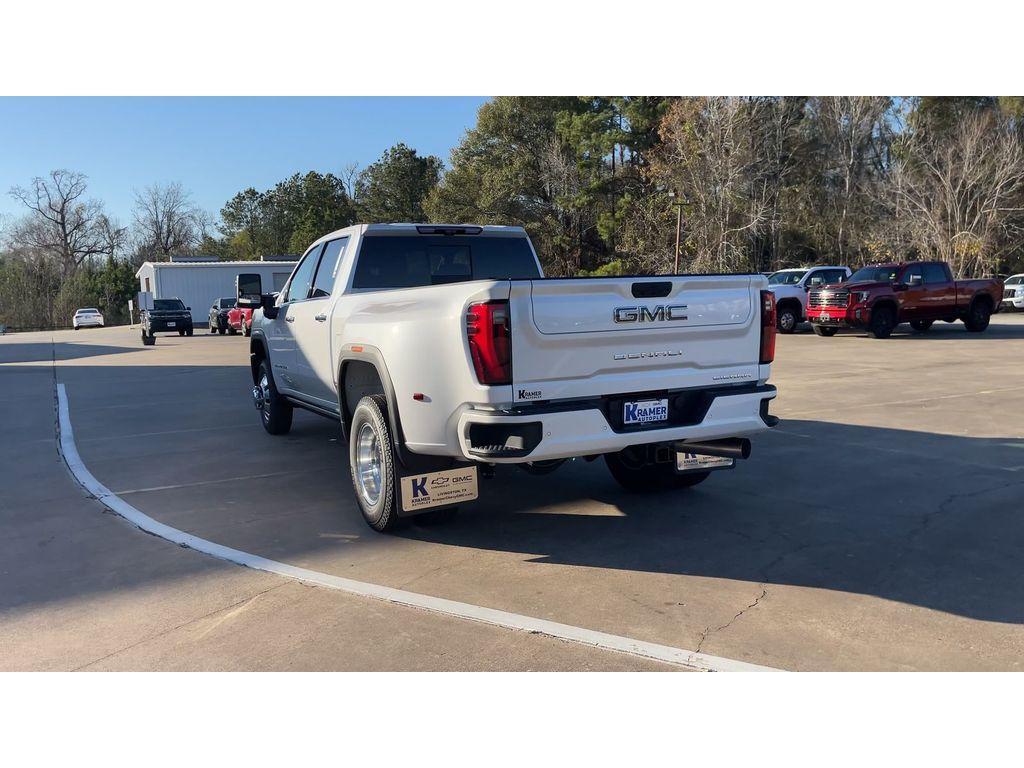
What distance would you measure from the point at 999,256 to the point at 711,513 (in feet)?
130

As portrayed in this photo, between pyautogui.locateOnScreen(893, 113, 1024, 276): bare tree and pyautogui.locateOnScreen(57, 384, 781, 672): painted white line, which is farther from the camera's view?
pyautogui.locateOnScreen(893, 113, 1024, 276): bare tree

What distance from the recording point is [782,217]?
1596 inches

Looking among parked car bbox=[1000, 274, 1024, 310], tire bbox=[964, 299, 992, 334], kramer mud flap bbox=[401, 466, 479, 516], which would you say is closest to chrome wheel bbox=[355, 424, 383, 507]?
kramer mud flap bbox=[401, 466, 479, 516]

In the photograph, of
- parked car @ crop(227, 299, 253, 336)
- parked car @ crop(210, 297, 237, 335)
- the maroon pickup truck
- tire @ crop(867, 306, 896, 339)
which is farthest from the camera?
parked car @ crop(210, 297, 237, 335)

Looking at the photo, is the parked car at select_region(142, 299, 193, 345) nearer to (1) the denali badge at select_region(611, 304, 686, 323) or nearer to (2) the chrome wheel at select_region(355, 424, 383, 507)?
(2) the chrome wheel at select_region(355, 424, 383, 507)

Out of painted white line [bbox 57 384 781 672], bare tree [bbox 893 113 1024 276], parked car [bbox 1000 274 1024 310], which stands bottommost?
painted white line [bbox 57 384 781 672]

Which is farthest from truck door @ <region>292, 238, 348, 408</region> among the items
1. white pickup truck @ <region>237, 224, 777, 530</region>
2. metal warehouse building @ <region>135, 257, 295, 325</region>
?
metal warehouse building @ <region>135, 257, 295, 325</region>

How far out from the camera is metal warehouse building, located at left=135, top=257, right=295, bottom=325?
48.7 meters

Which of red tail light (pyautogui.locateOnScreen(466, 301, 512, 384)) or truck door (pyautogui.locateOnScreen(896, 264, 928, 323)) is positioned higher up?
truck door (pyautogui.locateOnScreen(896, 264, 928, 323))

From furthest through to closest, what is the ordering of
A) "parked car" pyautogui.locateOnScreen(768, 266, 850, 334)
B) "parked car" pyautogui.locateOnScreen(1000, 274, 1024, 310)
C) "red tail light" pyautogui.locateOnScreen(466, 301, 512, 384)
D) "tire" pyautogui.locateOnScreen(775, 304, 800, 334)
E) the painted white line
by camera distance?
"parked car" pyautogui.locateOnScreen(1000, 274, 1024, 310) → "tire" pyautogui.locateOnScreen(775, 304, 800, 334) → "parked car" pyautogui.locateOnScreen(768, 266, 850, 334) → "red tail light" pyautogui.locateOnScreen(466, 301, 512, 384) → the painted white line

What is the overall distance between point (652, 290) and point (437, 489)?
5.97 feet

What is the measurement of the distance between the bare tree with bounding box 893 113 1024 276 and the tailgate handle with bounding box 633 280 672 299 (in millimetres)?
38594

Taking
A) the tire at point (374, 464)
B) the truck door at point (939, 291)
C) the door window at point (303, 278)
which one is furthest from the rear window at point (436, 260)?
the truck door at point (939, 291)

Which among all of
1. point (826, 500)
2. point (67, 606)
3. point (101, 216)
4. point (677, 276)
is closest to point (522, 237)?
point (677, 276)
